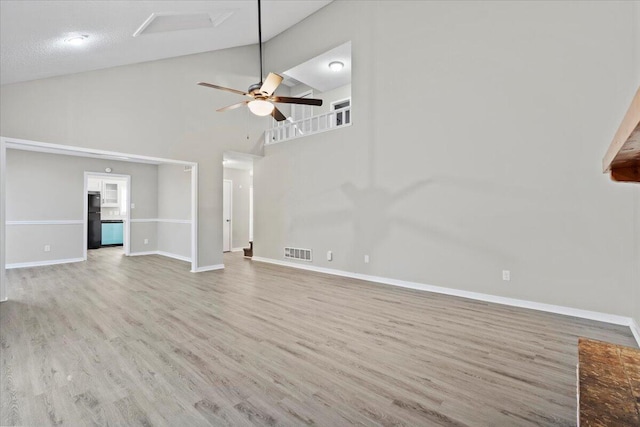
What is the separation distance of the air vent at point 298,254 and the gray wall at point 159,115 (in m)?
1.41

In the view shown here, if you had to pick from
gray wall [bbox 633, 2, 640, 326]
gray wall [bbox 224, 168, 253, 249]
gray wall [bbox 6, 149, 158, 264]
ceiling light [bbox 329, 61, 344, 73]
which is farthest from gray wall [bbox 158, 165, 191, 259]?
gray wall [bbox 633, 2, 640, 326]

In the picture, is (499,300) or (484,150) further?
Result: (484,150)

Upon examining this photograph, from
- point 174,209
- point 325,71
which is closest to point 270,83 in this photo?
point 325,71

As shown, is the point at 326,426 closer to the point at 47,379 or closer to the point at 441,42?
the point at 47,379

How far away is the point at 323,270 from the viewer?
5957 mm

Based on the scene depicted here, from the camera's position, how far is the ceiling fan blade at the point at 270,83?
3189 millimetres

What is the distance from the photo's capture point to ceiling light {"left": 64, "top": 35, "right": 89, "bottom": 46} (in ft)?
10.6

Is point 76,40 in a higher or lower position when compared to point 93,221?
higher

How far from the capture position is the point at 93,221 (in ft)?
30.2

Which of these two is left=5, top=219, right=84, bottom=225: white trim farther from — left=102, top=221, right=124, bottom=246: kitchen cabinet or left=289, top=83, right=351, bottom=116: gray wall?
left=289, top=83, right=351, bottom=116: gray wall

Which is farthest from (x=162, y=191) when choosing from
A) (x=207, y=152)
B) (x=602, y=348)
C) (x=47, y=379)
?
(x=602, y=348)

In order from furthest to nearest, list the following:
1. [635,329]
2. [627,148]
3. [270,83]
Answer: [270,83] → [635,329] → [627,148]

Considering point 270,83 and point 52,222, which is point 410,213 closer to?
point 270,83

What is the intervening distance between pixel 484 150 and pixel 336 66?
380 cm
